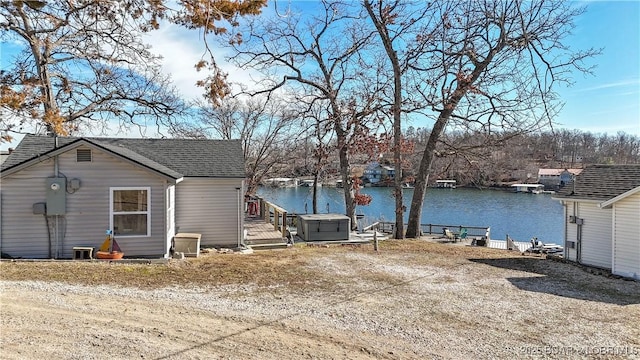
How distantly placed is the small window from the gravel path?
382cm

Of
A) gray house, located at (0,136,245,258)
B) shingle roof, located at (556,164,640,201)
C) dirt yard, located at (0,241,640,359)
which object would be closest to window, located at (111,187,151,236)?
gray house, located at (0,136,245,258)

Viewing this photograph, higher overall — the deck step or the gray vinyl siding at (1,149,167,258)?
the gray vinyl siding at (1,149,167,258)

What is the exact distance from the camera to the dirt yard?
5.01 m

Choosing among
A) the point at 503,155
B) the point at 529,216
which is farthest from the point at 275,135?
the point at 529,216

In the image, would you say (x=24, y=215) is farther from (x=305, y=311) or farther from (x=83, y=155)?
(x=305, y=311)

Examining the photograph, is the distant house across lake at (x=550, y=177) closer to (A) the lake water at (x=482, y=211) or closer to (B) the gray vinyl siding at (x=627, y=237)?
(A) the lake water at (x=482, y=211)

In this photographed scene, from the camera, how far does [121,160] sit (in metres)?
10.4

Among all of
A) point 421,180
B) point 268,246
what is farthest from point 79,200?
point 421,180

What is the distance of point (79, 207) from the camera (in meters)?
10.2

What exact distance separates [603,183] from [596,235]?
72.1 inches

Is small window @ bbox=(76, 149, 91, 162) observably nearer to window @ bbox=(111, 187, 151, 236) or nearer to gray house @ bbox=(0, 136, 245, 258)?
gray house @ bbox=(0, 136, 245, 258)

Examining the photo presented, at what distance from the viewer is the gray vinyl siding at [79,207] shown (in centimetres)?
991

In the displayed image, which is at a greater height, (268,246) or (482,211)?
(268,246)

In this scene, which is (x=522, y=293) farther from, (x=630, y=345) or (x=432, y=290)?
(x=630, y=345)
